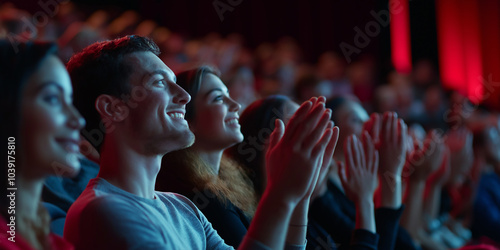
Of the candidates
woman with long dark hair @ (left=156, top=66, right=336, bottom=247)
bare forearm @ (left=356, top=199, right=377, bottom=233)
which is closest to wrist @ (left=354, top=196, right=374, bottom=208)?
bare forearm @ (left=356, top=199, right=377, bottom=233)

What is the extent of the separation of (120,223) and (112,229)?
0.01 m

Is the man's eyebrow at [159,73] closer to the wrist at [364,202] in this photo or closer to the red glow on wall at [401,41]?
the wrist at [364,202]

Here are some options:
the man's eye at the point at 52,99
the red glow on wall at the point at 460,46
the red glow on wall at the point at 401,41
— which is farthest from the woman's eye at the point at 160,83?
the red glow on wall at the point at 460,46

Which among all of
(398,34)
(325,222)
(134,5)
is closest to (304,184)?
(325,222)

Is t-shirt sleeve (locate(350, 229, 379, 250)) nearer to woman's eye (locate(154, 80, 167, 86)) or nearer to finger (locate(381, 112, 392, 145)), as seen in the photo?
finger (locate(381, 112, 392, 145))

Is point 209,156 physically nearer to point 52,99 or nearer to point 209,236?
point 209,236

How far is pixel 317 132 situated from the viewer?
74cm

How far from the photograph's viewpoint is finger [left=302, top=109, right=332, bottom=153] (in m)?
0.74

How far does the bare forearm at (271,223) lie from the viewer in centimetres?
71

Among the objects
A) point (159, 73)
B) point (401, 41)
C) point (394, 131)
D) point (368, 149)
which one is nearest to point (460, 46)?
point (401, 41)

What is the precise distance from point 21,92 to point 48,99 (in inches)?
1.3

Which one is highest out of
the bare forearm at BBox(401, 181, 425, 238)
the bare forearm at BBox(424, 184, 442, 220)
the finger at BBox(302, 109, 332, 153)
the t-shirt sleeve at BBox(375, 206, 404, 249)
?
the finger at BBox(302, 109, 332, 153)

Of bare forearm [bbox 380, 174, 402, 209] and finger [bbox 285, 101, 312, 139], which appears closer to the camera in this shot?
finger [bbox 285, 101, 312, 139]

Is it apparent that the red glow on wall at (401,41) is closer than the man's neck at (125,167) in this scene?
No
